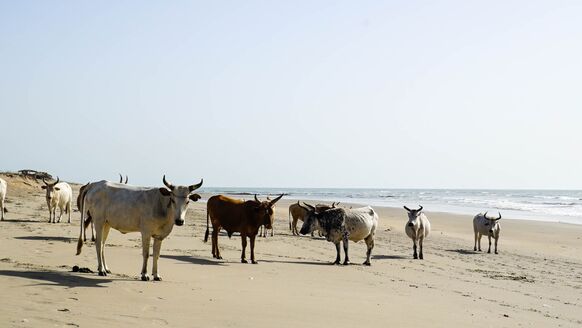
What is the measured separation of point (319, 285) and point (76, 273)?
13.9ft

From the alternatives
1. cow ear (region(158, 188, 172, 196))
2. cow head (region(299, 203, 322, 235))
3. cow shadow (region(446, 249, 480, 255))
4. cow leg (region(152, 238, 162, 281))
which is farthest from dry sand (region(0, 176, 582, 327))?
cow ear (region(158, 188, 172, 196))

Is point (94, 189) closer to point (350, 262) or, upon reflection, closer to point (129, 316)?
point (129, 316)

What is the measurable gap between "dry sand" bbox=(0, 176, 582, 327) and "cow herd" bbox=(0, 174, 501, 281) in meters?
0.60

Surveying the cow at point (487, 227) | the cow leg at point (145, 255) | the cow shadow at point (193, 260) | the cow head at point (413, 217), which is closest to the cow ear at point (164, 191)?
the cow leg at point (145, 255)

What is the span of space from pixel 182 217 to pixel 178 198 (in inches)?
13.8

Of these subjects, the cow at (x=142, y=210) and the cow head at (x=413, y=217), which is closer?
the cow at (x=142, y=210)

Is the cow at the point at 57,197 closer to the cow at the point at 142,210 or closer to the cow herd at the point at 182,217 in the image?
the cow herd at the point at 182,217

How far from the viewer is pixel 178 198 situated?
33.8ft

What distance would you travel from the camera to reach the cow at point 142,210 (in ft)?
34.2

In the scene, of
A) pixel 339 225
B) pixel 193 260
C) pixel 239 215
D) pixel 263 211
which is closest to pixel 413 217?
pixel 339 225

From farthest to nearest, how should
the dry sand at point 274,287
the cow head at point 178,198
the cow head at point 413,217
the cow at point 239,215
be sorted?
the cow head at point 413,217 → the cow at point 239,215 → the cow head at point 178,198 → the dry sand at point 274,287

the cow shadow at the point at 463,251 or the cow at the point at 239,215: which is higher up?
the cow at the point at 239,215

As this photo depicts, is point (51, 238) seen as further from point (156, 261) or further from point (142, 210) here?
point (156, 261)

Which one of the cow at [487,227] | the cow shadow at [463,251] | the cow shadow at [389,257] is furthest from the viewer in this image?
the cow at [487,227]
